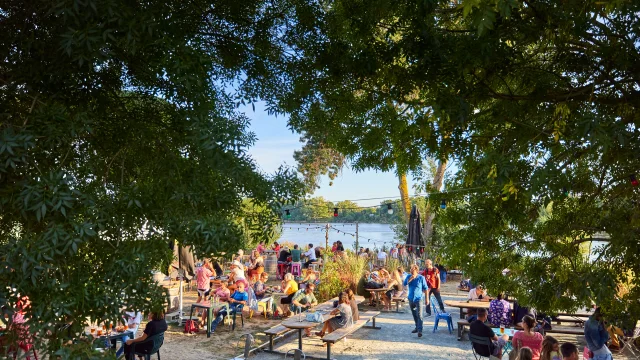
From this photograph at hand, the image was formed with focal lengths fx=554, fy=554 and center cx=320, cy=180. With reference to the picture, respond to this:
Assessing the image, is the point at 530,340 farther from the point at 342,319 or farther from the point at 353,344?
the point at 353,344

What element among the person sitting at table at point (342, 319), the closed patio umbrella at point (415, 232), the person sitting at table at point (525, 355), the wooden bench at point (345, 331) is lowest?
the wooden bench at point (345, 331)

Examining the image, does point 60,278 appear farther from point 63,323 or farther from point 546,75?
point 546,75

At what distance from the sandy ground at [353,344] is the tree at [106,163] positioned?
652 cm

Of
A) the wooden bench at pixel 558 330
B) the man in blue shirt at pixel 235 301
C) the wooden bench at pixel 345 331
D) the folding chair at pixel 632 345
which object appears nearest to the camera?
the wooden bench at pixel 345 331

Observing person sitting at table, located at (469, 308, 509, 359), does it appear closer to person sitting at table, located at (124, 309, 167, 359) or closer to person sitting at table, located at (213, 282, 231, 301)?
person sitting at table, located at (124, 309, 167, 359)

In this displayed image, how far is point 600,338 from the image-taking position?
799 cm

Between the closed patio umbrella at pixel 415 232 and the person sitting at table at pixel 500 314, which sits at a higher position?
the closed patio umbrella at pixel 415 232

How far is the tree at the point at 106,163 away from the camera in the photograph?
310cm

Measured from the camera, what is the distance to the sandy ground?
10.2m

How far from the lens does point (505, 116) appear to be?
203 inches

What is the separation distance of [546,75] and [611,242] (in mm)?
1851

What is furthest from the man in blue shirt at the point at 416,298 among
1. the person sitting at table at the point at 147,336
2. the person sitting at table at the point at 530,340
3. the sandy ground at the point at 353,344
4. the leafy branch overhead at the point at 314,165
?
the leafy branch overhead at the point at 314,165

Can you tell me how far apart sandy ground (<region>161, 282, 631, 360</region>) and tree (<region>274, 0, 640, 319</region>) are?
4.40 metres

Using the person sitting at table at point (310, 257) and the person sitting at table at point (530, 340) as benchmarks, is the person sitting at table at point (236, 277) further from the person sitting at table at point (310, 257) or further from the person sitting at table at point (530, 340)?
the person sitting at table at point (310, 257)
